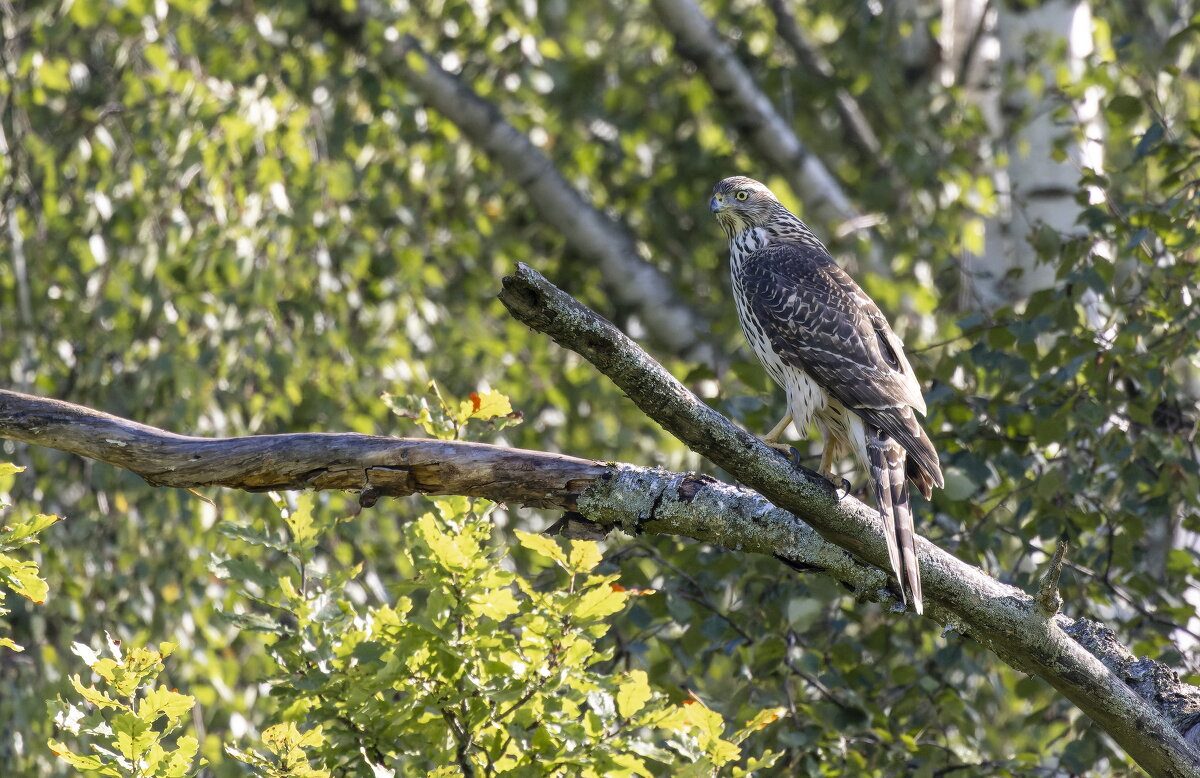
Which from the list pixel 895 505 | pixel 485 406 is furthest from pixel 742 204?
pixel 485 406

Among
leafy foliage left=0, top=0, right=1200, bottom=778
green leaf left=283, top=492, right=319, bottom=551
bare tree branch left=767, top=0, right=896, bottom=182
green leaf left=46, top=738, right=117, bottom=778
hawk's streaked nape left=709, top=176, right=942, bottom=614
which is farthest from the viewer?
bare tree branch left=767, top=0, right=896, bottom=182

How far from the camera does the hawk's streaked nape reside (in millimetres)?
3449

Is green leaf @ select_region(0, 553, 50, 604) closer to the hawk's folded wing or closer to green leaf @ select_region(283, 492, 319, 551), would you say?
green leaf @ select_region(283, 492, 319, 551)

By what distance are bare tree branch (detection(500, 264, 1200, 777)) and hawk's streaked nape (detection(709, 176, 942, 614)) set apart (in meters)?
0.27

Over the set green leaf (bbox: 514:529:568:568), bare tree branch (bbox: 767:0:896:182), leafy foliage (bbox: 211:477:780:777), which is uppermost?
bare tree branch (bbox: 767:0:896:182)

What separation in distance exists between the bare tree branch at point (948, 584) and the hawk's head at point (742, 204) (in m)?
2.15

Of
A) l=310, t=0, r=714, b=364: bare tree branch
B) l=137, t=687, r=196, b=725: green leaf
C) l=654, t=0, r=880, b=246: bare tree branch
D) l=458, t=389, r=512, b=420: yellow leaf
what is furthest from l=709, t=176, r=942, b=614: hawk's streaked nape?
l=654, t=0, r=880, b=246: bare tree branch

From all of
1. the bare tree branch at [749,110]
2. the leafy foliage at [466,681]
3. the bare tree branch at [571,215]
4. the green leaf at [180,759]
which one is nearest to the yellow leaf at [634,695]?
the leafy foliage at [466,681]

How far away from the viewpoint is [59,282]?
202 inches

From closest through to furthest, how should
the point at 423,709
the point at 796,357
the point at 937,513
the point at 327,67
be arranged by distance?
1. the point at 423,709
2. the point at 796,357
3. the point at 937,513
4. the point at 327,67

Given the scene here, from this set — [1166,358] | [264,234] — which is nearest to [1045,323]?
[1166,358]

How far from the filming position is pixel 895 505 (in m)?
3.06

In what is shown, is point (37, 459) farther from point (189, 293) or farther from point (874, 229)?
point (874, 229)

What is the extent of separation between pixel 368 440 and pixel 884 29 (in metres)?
5.21
